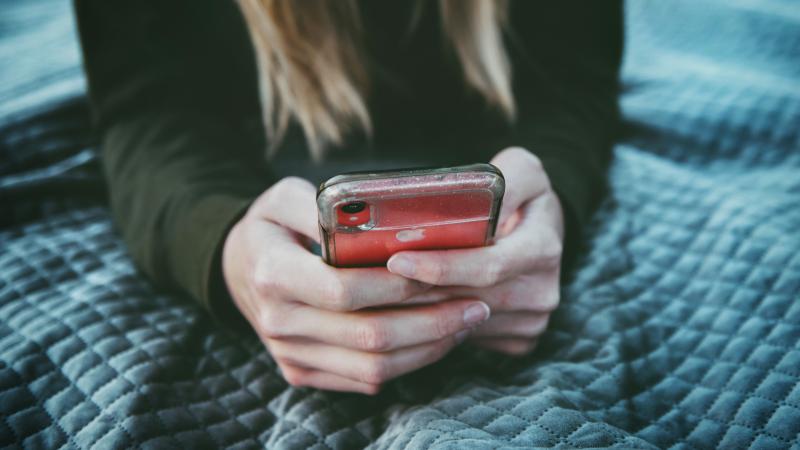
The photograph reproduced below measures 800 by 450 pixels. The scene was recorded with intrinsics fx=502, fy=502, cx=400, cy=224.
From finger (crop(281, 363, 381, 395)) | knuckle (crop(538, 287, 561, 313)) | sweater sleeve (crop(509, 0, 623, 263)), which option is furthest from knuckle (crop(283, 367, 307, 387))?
sweater sleeve (crop(509, 0, 623, 263))

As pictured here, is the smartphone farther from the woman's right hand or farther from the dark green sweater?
the dark green sweater

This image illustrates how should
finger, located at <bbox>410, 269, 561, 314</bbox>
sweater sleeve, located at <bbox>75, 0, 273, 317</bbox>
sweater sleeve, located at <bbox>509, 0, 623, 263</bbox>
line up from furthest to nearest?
sweater sleeve, located at <bbox>509, 0, 623, 263</bbox> → sweater sleeve, located at <bbox>75, 0, 273, 317</bbox> → finger, located at <bbox>410, 269, 561, 314</bbox>

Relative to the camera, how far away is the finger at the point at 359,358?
16.5 inches

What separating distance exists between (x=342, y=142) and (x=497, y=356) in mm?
381

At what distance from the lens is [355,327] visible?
40cm

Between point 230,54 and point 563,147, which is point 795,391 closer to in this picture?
point 563,147

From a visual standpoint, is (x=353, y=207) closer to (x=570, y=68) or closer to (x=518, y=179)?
(x=518, y=179)

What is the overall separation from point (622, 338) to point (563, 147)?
10.1 inches

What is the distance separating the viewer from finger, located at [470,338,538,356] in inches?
19.5

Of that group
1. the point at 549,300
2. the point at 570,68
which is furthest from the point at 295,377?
the point at 570,68

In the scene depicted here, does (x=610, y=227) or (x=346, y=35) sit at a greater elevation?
(x=346, y=35)

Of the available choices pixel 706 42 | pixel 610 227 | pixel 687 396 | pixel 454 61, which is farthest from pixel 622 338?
pixel 706 42

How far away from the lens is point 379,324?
1.32 feet

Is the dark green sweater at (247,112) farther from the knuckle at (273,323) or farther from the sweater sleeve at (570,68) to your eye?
the knuckle at (273,323)
